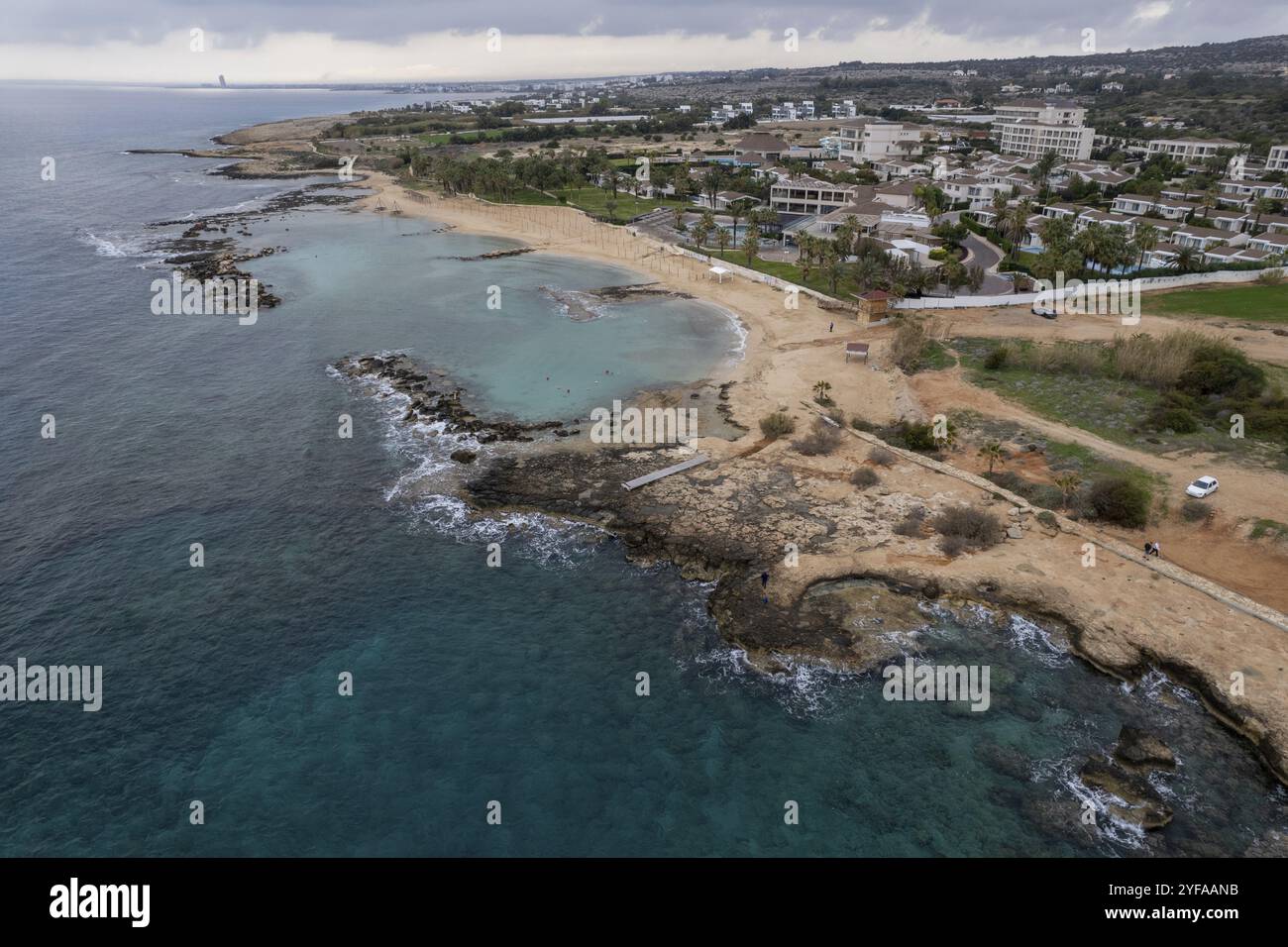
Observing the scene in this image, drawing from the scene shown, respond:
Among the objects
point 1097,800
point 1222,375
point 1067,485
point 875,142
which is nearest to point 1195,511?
point 1067,485

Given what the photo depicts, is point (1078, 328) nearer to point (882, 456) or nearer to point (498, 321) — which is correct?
point (882, 456)

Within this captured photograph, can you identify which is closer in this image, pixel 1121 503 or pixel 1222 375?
pixel 1121 503

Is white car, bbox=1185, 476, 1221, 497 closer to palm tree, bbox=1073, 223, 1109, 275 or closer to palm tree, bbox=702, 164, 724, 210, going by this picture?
palm tree, bbox=1073, 223, 1109, 275

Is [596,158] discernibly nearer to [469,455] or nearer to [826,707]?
[469,455]

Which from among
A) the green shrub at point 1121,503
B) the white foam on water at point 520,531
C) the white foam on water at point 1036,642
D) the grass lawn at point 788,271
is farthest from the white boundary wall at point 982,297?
the white foam on water at point 520,531

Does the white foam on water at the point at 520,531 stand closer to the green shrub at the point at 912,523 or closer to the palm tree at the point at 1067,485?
the green shrub at the point at 912,523
